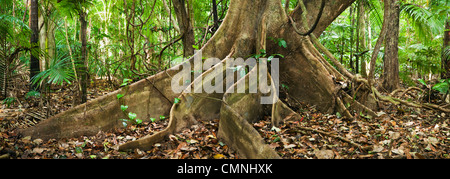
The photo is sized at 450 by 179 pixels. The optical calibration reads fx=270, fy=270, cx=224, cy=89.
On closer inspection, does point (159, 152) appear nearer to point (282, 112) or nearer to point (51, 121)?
point (51, 121)

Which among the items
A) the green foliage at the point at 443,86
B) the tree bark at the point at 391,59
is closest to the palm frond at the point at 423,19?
the tree bark at the point at 391,59

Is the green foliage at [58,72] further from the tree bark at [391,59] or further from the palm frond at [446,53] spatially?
the palm frond at [446,53]

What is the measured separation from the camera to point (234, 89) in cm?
351

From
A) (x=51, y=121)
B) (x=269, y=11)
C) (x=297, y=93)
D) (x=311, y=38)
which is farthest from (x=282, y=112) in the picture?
(x=51, y=121)

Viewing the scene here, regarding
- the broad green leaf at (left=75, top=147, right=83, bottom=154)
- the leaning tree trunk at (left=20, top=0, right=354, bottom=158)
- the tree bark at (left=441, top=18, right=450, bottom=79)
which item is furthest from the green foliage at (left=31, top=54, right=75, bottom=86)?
the tree bark at (left=441, top=18, right=450, bottom=79)

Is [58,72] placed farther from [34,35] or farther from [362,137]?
[362,137]

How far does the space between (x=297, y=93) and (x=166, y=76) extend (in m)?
2.09

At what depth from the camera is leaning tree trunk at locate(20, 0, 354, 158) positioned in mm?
3188

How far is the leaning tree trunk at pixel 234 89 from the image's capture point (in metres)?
3.19

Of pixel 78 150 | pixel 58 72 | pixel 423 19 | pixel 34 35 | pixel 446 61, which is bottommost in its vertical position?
pixel 78 150

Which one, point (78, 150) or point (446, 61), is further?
point (446, 61)

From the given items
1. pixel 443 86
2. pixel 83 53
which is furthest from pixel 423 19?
pixel 83 53

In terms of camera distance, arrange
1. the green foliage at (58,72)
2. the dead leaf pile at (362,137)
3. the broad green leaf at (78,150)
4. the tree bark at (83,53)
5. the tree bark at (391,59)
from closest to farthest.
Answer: the dead leaf pile at (362,137) → the broad green leaf at (78,150) → the green foliage at (58,72) → the tree bark at (83,53) → the tree bark at (391,59)
